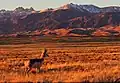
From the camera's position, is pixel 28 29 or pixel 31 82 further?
pixel 28 29

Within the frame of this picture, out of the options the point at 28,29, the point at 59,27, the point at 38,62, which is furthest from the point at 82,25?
the point at 38,62

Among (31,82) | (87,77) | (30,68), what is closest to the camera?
(31,82)

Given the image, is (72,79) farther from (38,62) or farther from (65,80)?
(38,62)

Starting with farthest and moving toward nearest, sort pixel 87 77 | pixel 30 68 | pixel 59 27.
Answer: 1. pixel 59 27
2. pixel 30 68
3. pixel 87 77

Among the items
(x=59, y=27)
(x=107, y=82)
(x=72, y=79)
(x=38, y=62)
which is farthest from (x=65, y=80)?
(x=59, y=27)

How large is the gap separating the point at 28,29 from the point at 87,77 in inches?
7134

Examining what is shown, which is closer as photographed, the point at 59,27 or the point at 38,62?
the point at 38,62

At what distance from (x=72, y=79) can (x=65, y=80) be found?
18.0 inches

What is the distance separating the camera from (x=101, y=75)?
19.0 meters

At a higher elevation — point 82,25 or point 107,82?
point 107,82

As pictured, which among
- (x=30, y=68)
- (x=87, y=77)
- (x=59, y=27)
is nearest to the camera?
(x=87, y=77)

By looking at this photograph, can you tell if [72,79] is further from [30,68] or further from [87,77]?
[30,68]

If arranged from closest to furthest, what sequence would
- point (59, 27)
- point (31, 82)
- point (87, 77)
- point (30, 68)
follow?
point (31, 82) → point (87, 77) → point (30, 68) → point (59, 27)

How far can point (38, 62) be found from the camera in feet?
72.7
